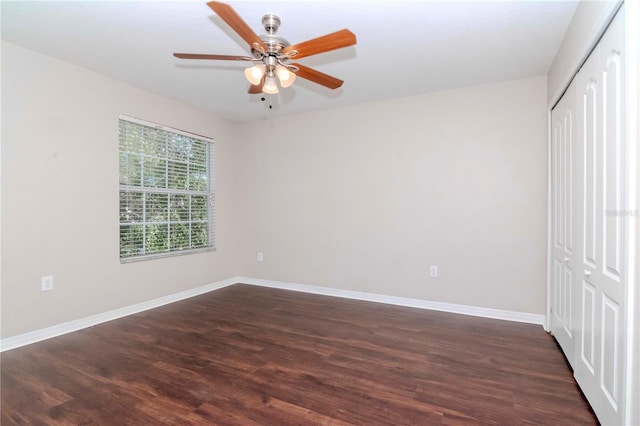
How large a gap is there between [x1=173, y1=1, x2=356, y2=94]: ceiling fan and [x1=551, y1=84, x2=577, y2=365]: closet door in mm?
1793

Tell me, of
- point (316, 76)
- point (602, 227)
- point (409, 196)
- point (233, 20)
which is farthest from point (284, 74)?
point (409, 196)

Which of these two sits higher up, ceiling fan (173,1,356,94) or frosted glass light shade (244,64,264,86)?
ceiling fan (173,1,356,94)

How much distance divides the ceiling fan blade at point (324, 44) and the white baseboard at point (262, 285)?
2.98 metres

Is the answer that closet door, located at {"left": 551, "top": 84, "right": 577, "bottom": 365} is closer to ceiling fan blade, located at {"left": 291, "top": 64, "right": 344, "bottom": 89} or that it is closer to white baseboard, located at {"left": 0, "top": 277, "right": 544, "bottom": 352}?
white baseboard, located at {"left": 0, "top": 277, "right": 544, "bottom": 352}

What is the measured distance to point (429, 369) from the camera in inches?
88.8

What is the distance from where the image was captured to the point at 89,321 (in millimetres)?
3100

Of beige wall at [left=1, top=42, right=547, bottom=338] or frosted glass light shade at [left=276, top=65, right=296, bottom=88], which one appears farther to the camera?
beige wall at [left=1, top=42, right=547, bottom=338]

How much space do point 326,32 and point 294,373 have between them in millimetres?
2567

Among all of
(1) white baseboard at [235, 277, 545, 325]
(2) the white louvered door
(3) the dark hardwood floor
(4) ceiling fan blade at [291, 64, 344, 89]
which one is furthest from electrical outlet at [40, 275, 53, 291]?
(2) the white louvered door

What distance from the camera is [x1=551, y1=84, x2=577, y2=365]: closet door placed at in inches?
88.1

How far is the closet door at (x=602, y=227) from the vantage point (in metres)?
1.46

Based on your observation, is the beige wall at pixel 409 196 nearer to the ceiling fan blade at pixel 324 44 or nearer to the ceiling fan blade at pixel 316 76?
the ceiling fan blade at pixel 316 76

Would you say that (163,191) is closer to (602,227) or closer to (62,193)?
(62,193)

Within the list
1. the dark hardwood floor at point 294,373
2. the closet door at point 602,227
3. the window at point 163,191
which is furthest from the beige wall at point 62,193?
the closet door at point 602,227
